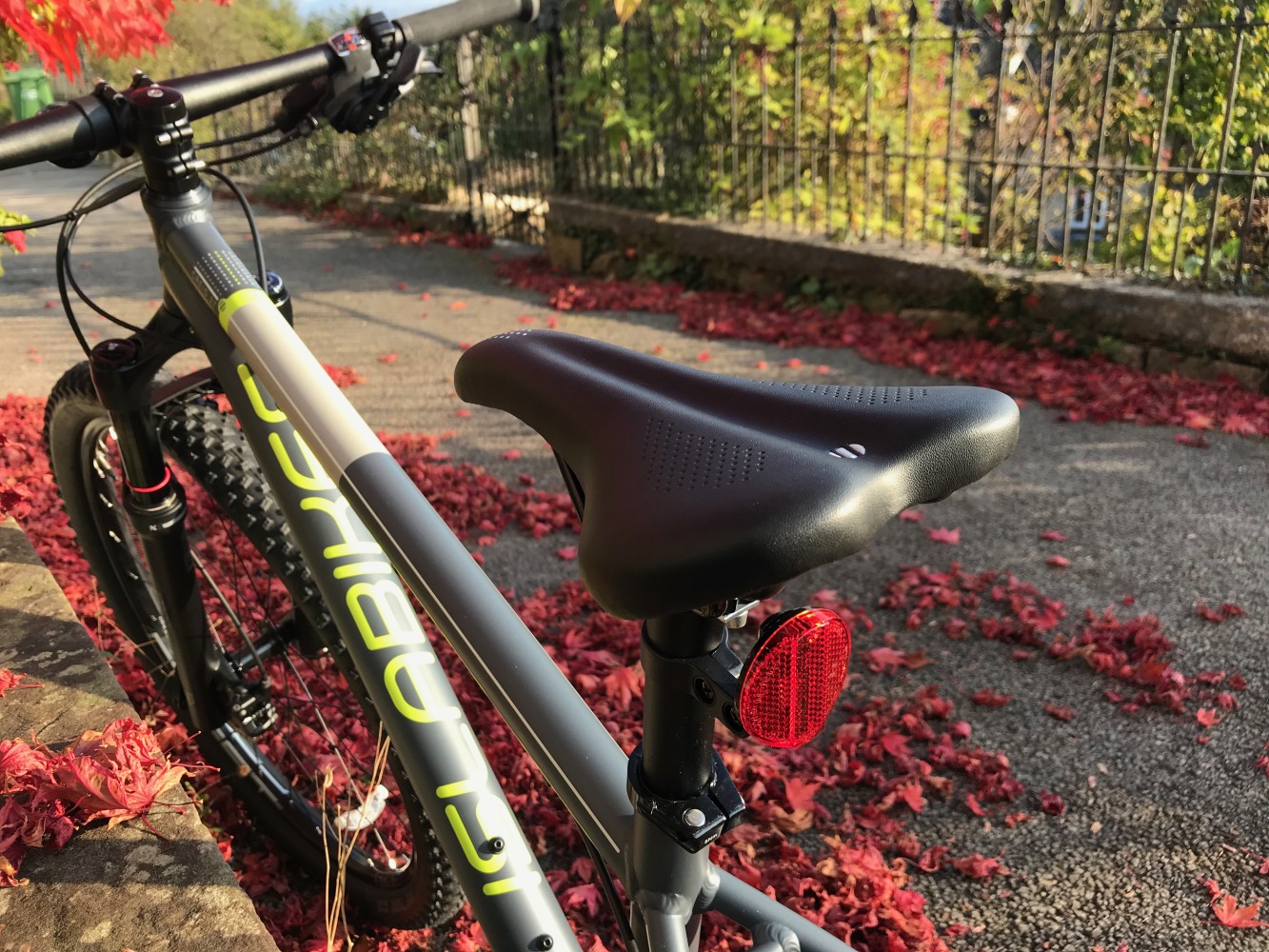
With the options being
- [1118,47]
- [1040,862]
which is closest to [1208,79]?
[1118,47]

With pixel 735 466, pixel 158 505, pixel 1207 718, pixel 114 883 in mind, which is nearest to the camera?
pixel 735 466

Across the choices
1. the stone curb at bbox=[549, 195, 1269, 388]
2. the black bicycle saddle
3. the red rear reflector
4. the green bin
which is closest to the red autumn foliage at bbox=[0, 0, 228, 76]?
the black bicycle saddle

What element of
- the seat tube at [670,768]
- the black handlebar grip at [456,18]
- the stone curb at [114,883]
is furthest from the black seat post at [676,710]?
the black handlebar grip at [456,18]

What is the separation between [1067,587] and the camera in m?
3.60

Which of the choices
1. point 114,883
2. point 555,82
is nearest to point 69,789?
point 114,883

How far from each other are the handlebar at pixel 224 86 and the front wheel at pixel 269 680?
1.65 ft

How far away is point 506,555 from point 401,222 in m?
8.21

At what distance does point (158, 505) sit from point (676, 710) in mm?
1462

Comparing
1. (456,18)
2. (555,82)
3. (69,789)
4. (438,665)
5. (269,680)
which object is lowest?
(269,680)

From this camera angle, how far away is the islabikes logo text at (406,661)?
4.49 feet

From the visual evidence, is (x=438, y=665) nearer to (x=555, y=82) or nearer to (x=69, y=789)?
(x=69, y=789)

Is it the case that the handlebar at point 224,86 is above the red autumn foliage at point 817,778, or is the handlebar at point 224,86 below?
above

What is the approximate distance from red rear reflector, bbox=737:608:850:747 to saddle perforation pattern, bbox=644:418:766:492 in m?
0.14

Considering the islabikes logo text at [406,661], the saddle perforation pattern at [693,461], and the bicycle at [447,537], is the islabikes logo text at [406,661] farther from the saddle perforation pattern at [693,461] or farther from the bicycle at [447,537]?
the saddle perforation pattern at [693,461]
